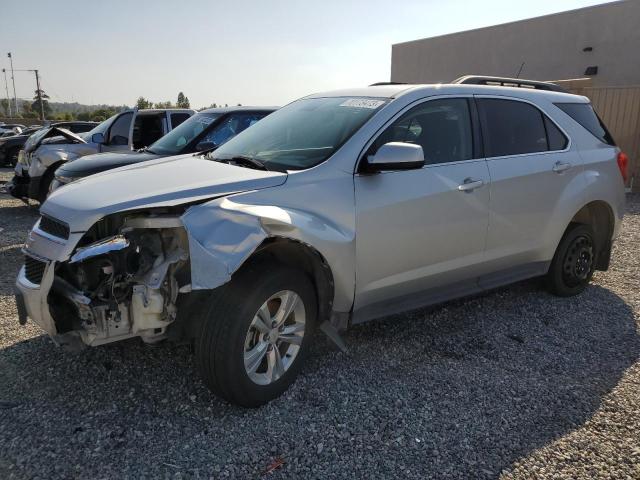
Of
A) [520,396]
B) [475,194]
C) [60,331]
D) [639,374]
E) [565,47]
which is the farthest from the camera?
[565,47]

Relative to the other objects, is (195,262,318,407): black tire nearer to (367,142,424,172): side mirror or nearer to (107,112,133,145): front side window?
(367,142,424,172): side mirror

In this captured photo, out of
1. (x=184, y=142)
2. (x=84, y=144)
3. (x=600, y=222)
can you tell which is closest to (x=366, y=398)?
(x=600, y=222)

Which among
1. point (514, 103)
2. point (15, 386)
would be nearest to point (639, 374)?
point (514, 103)

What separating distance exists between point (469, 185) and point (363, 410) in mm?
1803

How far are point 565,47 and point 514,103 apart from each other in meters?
15.8

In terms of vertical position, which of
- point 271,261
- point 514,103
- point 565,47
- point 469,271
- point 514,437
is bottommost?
point 514,437

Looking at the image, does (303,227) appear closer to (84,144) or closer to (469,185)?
(469,185)

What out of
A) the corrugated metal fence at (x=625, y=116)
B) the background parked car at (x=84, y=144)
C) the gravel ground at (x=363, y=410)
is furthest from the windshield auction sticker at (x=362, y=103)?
the corrugated metal fence at (x=625, y=116)

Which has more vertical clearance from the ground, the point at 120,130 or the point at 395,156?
the point at 120,130

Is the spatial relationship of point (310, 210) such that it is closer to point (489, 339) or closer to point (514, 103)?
point (489, 339)

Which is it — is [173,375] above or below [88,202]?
below

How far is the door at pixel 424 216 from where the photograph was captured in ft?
11.0

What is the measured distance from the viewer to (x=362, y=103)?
3697mm

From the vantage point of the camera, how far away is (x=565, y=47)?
1758 cm
